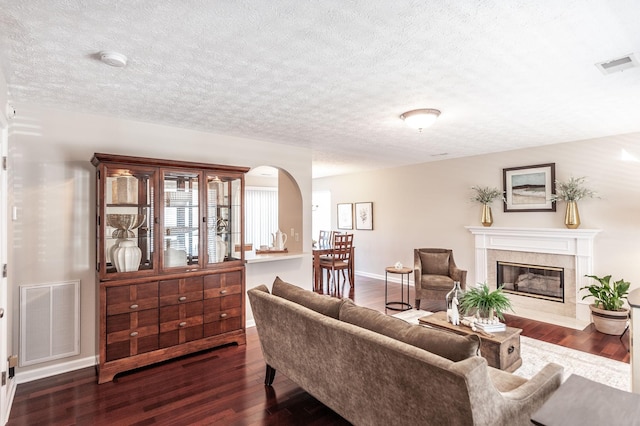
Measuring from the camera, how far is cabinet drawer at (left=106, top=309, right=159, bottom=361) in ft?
9.89

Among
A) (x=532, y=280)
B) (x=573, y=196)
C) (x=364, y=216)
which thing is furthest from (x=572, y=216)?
(x=364, y=216)

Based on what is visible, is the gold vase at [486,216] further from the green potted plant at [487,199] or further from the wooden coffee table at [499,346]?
the wooden coffee table at [499,346]

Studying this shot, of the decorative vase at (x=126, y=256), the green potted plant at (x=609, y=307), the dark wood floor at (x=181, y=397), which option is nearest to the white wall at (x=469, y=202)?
the green potted plant at (x=609, y=307)

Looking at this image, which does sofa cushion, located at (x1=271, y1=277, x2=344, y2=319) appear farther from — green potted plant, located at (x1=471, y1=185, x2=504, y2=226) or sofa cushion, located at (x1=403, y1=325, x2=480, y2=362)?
green potted plant, located at (x1=471, y1=185, x2=504, y2=226)

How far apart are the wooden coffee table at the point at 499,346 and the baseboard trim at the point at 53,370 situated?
3318mm

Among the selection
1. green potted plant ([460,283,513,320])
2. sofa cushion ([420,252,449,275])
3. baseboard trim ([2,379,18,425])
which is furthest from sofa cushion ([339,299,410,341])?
sofa cushion ([420,252,449,275])

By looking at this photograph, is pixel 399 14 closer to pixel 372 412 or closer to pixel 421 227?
pixel 372 412

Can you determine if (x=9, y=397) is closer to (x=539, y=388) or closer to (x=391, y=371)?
(x=391, y=371)

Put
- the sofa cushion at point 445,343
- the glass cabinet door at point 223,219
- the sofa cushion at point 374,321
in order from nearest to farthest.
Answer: the sofa cushion at point 445,343
the sofa cushion at point 374,321
the glass cabinet door at point 223,219

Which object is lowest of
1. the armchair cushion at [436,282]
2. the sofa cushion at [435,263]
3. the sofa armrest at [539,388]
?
the armchair cushion at [436,282]

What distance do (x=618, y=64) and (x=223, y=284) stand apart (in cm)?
380

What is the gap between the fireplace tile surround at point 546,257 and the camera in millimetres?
4559

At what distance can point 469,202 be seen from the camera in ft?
Result: 19.2

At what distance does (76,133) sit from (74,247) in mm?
1102
